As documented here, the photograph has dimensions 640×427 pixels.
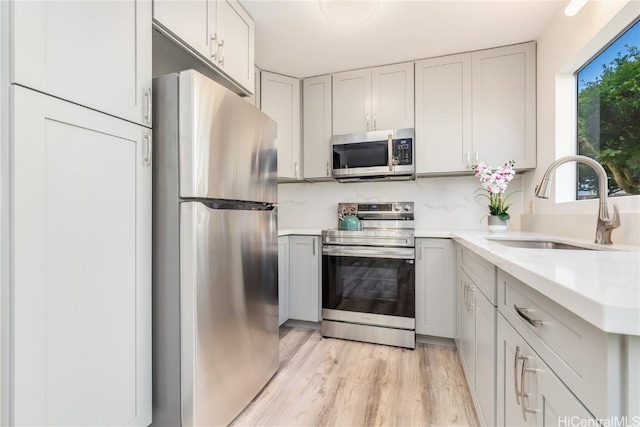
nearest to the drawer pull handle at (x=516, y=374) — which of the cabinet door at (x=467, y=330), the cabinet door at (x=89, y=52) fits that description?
the cabinet door at (x=467, y=330)

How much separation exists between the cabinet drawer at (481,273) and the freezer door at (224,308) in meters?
1.12

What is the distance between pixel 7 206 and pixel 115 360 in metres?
0.64

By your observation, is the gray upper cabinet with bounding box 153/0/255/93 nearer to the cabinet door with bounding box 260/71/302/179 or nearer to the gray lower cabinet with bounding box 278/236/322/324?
the cabinet door with bounding box 260/71/302/179

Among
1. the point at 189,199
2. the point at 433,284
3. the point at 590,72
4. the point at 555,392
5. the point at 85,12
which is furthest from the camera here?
the point at 433,284

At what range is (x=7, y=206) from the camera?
797mm

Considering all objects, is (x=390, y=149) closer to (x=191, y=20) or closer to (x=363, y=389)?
(x=191, y=20)

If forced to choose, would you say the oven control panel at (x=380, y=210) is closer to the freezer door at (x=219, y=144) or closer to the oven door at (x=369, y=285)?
the oven door at (x=369, y=285)

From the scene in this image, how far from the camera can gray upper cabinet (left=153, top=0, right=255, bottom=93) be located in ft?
4.42

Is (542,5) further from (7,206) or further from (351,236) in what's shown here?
(7,206)

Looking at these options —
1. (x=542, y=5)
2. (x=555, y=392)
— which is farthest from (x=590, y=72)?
(x=555, y=392)

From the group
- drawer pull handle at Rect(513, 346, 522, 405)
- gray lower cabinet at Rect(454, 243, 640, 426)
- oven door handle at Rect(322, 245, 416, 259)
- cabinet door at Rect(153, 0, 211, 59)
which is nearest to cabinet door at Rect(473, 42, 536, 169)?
oven door handle at Rect(322, 245, 416, 259)

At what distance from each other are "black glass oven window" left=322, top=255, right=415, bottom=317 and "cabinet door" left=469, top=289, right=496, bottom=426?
81cm

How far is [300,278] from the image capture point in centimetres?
266

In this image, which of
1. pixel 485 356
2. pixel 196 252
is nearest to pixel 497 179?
pixel 485 356
